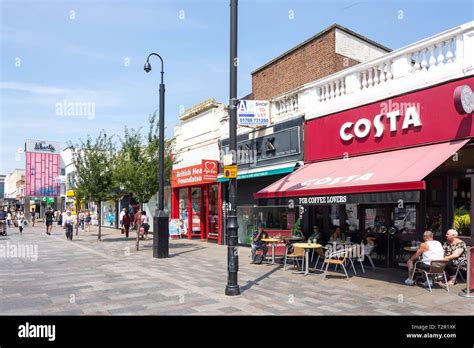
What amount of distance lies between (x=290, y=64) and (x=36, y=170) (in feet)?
165

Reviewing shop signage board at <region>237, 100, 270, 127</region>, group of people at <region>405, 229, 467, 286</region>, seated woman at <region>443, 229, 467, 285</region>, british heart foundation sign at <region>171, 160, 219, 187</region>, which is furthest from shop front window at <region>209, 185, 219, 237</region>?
seated woman at <region>443, 229, 467, 285</region>

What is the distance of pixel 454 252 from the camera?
8539mm

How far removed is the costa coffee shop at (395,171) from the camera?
8.54 meters

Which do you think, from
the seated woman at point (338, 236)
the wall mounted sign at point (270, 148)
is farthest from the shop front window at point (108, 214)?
the seated woman at point (338, 236)

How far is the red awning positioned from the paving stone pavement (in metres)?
2.12

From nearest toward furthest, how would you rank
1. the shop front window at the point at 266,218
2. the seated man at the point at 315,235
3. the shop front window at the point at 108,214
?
the seated man at the point at 315,235 < the shop front window at the point at 266,218 < the shop front window at the point at 108,214

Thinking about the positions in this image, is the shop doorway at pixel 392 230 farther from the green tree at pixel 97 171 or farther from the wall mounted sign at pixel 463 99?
the green tree at pixel 97 171

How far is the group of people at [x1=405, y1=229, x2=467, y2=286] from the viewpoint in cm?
848

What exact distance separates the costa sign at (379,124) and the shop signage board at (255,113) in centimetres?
356

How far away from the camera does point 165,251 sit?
1362 centimetres

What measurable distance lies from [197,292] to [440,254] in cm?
513
